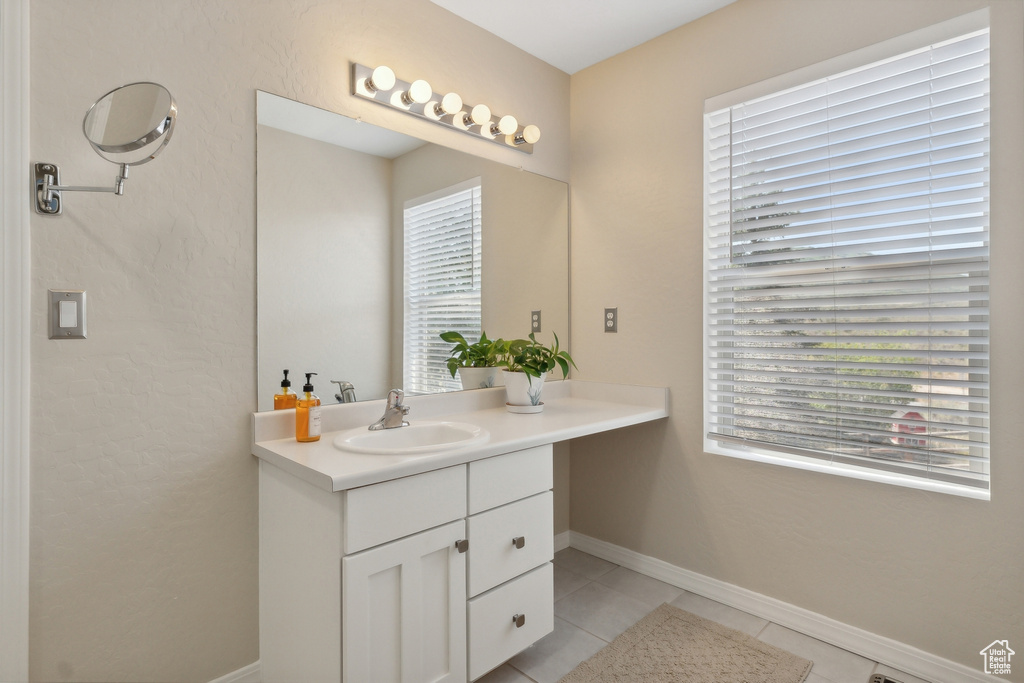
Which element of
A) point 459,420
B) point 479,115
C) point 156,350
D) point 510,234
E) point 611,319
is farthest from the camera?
point 611,319

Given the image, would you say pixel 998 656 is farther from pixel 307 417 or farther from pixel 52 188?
pixel 52 188

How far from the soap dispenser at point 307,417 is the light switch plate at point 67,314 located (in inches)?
21.7

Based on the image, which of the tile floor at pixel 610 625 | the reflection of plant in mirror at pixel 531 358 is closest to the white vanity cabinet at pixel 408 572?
the tile floor at pixel 610 625

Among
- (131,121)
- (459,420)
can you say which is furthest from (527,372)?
(131,121)

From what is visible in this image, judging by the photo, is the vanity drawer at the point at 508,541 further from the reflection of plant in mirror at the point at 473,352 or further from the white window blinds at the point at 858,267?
the white window blinds at the point at 858,267

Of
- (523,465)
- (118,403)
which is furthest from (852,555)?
(118,403)

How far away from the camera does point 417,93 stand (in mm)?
1916

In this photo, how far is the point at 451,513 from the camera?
146 centimetres

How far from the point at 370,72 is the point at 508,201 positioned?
0.76 meters

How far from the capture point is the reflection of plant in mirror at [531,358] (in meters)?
2.18

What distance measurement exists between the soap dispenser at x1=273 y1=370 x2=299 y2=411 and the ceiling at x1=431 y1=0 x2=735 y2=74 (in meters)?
1.56

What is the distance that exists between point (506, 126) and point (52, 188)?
1562mm

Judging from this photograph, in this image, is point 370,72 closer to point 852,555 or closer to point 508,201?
point 508,201

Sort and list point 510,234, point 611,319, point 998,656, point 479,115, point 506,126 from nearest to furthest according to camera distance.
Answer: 1. point 998,656
2. point 479,115
3. point 506,126
4. point 510,234
5. point 611,319
